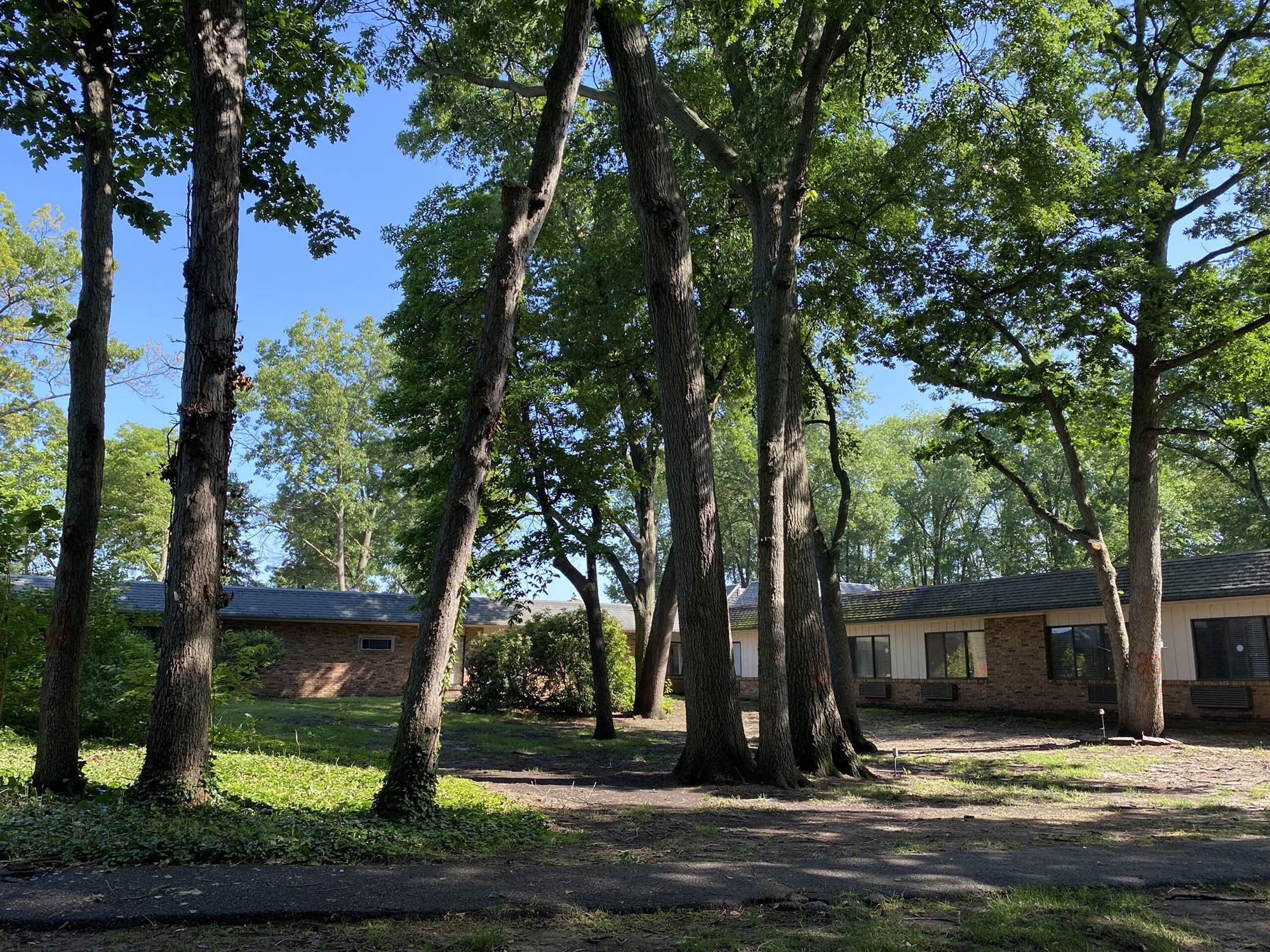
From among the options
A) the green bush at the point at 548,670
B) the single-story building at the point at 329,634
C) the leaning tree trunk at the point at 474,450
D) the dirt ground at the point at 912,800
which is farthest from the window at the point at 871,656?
the leaning tree trunk at the point at 474,450

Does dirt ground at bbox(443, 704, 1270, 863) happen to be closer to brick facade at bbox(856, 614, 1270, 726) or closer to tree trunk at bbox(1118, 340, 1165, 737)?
tree trunk at bbox(1118, 340, 1165, 737)

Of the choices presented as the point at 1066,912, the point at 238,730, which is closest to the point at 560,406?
the point at 238,730

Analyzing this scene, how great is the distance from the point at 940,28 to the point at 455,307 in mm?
9770

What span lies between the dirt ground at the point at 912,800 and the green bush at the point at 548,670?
687 centimetres

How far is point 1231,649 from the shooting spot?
60.6ft

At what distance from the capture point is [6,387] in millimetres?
28281

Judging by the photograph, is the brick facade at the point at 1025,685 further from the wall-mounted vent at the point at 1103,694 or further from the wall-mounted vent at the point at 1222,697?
the wall-mounted vent at the point at 1222,697

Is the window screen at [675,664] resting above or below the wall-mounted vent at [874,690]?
above

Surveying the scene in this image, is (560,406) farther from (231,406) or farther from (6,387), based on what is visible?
(6,387)

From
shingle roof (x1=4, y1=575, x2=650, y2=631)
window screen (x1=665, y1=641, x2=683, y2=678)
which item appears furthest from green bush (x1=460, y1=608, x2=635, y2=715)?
window screen (x1=665, y1=641, x2=683, y2=678)

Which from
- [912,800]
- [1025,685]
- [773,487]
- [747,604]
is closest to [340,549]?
[747,604]

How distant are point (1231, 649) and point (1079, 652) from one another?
11.9ft

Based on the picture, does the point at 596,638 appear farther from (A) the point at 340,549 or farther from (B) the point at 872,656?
(A) the point at 340,549

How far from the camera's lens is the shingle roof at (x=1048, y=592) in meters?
18.4
